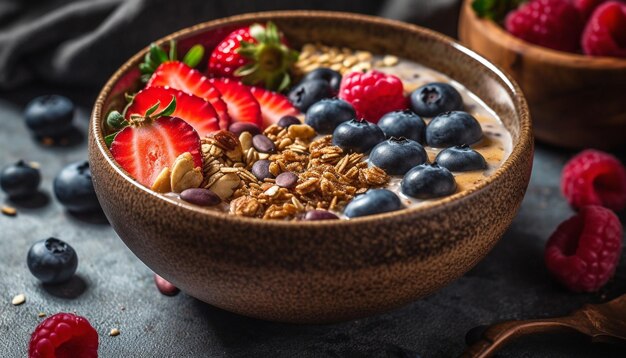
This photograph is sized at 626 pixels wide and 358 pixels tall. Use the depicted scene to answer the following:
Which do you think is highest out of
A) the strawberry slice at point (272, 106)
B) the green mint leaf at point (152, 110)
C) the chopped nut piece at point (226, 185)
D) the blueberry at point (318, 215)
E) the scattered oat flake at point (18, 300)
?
the green mint leaf at point (152, 110)

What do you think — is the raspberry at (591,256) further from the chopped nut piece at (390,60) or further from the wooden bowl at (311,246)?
the chopped nut piece at (390,60)

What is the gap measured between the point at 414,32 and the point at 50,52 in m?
1.00

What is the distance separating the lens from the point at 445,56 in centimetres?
162

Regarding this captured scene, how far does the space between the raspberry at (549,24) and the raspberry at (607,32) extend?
52 millimetres

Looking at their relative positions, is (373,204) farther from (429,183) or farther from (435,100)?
(435,100)

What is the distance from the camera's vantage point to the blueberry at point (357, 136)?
1.35 m

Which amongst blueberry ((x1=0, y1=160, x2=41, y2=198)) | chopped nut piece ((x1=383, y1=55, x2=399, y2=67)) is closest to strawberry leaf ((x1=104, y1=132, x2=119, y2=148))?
Answer: blueberry ((x1=0, y1=160, x2=41, y2=198))

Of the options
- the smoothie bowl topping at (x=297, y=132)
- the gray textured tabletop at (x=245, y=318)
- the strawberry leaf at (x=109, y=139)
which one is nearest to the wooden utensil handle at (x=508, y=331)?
the gray textured tabletop at (x=245, y=318)

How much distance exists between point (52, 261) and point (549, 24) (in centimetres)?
115

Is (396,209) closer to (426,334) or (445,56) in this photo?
(426,334)

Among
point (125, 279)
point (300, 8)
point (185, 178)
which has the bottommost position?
point (125, 279)

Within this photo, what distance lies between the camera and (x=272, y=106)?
4.97ft

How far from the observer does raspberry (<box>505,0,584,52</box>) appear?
1.84 meters

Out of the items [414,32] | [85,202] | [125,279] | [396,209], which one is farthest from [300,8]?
[396,209]
